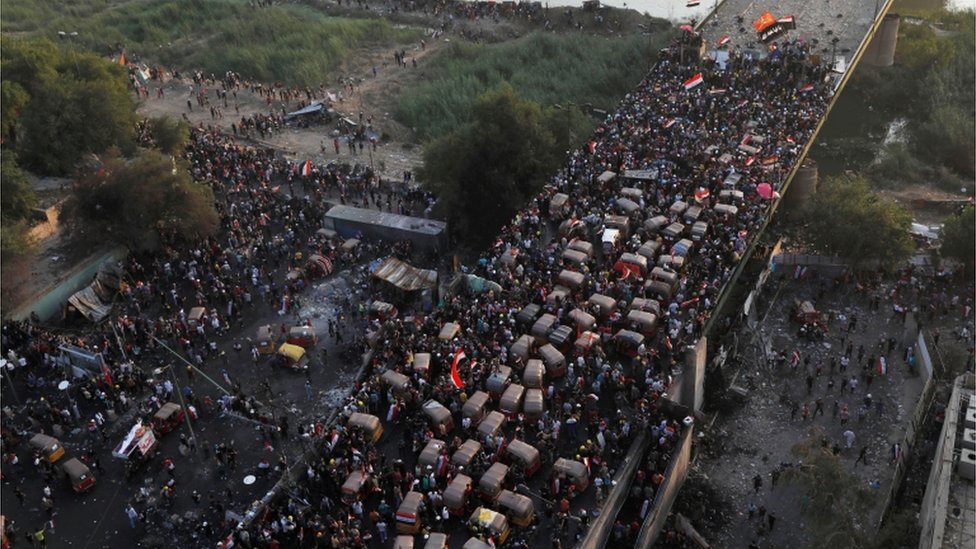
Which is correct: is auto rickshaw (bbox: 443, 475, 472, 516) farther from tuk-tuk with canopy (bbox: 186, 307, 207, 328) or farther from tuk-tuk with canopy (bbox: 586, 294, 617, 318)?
tuk-tuk with canopy (bbox: 186, 307, 207, 328)

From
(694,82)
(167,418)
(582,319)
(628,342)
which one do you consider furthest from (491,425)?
(694,82)

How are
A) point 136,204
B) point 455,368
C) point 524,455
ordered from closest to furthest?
point 524,455, point 455,368, point 136,204

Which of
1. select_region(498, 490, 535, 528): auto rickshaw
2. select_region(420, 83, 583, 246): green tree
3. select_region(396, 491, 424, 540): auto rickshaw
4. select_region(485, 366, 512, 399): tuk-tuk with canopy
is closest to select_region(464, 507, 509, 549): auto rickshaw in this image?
select_region(498, 490, 535, 528): auto rickshaw

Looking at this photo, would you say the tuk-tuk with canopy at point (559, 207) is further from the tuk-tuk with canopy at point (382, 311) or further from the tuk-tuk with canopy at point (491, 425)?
the tuk-tuk with canopy at point (491, 425)

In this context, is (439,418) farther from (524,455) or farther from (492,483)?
(492,483)

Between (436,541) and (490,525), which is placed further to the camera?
(490,525)

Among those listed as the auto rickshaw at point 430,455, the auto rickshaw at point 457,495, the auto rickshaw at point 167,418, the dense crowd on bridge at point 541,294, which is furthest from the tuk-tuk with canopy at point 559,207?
the auto rickshaw at point 167,418
